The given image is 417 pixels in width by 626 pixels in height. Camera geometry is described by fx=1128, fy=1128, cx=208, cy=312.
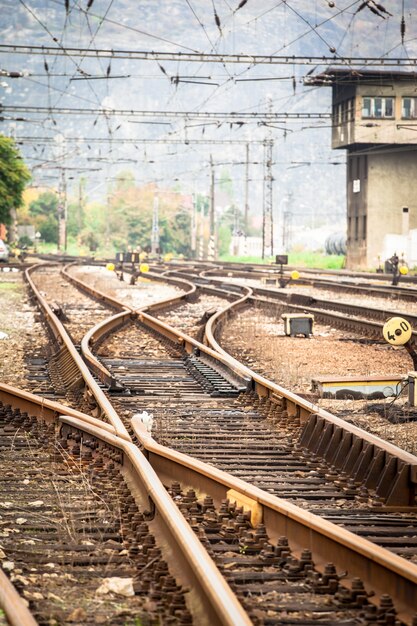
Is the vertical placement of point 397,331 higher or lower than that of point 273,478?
higher

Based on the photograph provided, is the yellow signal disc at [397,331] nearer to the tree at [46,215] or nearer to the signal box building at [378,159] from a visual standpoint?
the signal box building at [378,159]

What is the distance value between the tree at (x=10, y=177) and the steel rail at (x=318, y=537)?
51.9 meters

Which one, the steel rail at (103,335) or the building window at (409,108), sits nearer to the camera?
the steel rail at (103,335)

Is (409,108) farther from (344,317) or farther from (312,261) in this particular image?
(344,317)

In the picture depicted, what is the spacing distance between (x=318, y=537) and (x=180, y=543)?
803mm

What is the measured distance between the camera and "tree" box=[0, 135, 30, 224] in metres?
59.0

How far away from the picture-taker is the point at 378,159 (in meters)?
62.1

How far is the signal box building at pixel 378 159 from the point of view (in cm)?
5972

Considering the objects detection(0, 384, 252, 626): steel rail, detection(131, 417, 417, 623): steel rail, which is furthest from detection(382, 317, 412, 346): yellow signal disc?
detection(131, 417, 417, 623): steel rail

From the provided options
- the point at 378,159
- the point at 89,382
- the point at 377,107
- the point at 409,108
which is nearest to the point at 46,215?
the point at 378,159

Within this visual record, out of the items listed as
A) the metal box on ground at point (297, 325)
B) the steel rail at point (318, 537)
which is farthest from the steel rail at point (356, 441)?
the metal box on ground at point (297, 325)

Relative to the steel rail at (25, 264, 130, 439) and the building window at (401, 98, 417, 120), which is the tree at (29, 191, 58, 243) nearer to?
the building window at (401, 98, 417, 120)

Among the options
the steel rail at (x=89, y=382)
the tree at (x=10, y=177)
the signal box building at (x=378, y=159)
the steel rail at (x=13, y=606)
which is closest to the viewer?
the steel rail at (x=13, y=606)

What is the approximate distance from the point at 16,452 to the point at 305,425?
2460mm
